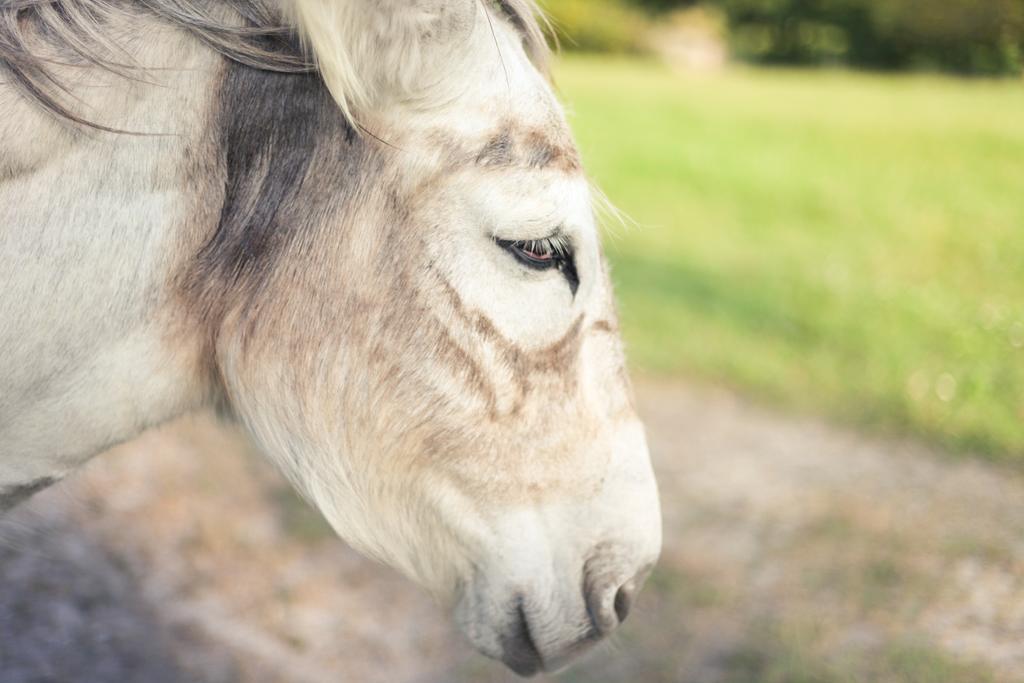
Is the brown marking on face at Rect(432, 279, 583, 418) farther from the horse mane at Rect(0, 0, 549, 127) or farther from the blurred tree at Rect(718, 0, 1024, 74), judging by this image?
the blurred tree at Rect(718, 0, 1024, 74)

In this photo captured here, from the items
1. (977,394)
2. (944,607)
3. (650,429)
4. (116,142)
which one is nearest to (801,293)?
(977,394)

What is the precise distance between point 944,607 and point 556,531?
2157mm

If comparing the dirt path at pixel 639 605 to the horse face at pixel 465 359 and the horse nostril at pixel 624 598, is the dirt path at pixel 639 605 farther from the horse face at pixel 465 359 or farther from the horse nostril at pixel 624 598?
the horse nostril at pixel 624 598

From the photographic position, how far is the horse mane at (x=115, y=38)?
1.38 m

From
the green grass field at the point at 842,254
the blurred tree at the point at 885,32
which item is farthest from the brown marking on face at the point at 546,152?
the blurred tree at the point at 885,32

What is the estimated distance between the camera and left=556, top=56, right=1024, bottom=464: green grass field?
16.4 ft

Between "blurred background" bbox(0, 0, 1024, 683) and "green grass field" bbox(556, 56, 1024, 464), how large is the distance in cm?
2

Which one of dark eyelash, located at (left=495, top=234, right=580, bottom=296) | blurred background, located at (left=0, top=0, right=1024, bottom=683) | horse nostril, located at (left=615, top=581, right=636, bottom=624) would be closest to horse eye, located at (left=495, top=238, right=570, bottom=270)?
dark eyelash, located at (left=495, top=234, right=580, bottom=296)

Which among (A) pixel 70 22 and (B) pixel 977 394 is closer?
(A) pixel 70 22

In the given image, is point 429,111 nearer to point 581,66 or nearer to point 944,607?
point 944,607

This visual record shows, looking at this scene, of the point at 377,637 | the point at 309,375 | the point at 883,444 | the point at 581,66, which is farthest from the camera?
the point at 581,66

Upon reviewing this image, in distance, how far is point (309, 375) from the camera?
1.57 meters

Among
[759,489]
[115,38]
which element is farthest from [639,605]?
[115,38]

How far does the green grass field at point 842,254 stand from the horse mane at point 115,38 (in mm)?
1692
